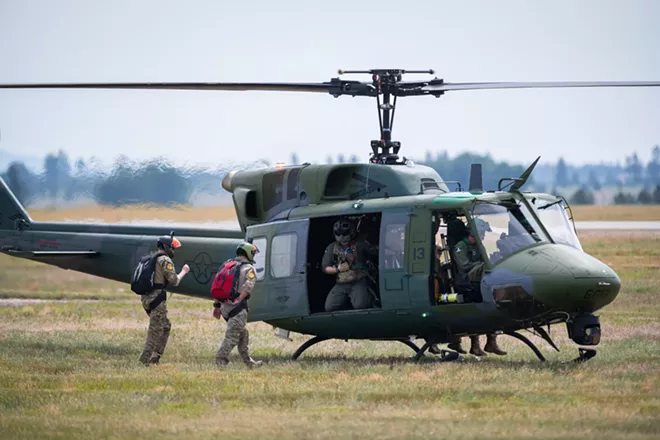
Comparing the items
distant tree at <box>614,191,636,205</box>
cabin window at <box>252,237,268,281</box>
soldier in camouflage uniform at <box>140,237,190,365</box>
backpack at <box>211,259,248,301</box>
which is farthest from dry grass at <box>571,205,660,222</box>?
backpack at <box>211,259,248,301</box>

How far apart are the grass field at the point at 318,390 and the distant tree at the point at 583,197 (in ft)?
130

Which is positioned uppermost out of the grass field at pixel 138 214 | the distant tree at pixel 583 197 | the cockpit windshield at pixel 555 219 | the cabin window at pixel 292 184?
the cabin window at pixel 292 184

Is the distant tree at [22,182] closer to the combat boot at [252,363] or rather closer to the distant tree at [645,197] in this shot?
the combat boot at [252,363]

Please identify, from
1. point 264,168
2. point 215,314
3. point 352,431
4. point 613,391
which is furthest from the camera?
point 264,168

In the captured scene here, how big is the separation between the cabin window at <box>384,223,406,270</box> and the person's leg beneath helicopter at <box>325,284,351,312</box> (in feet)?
2.74

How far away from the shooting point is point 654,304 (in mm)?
24172

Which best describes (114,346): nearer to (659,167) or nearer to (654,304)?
(654,304)

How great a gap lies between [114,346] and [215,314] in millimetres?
3300

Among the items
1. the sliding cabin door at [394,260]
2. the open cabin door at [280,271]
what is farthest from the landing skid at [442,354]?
Answer: the open cabin door at [280,271]

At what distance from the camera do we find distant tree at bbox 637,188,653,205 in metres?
57.0

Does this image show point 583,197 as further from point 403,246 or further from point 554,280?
point 554,280

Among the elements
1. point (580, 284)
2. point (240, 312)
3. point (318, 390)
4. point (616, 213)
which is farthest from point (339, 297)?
point (616, 213)

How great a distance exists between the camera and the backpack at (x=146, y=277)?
15.8 m

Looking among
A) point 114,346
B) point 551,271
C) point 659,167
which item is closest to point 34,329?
point 114,346
